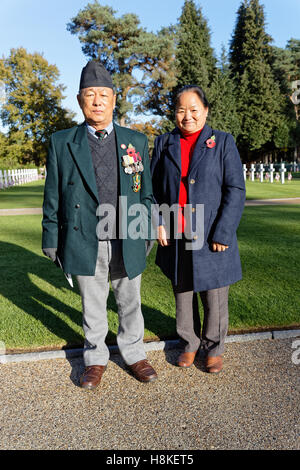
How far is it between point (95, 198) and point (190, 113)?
91 cm

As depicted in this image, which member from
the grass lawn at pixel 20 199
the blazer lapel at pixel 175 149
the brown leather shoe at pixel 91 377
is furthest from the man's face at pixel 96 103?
the grass lawn at pixel 20 199

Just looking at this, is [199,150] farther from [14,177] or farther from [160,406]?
[14,177]

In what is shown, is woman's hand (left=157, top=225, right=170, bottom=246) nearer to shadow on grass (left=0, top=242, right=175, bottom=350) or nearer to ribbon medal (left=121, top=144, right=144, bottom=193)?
ribbon medal (left=121, top=144, right=144, bottom=193)

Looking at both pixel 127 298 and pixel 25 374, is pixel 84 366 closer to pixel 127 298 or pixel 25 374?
pixel 25 374

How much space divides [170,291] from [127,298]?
1917 mm

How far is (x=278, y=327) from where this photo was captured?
149 inches

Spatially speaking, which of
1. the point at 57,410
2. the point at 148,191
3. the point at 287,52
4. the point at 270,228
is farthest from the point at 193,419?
the point at 287,52

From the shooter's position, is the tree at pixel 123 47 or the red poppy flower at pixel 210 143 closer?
the red poppy flower at pixel 210 143

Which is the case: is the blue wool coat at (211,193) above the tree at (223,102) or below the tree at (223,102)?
below

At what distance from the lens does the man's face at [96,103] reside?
8.95 ft

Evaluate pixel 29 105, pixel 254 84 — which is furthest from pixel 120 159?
pixel 29 105

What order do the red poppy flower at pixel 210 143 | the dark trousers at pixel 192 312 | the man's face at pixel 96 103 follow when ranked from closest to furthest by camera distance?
the man's face at pixel 96 103, the red poppy flower at pixel 210 143, the dark trousers at pixel 192 312

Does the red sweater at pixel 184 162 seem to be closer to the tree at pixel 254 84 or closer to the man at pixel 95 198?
the man at pixel 95 198

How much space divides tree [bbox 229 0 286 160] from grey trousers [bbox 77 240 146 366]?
148 feet
